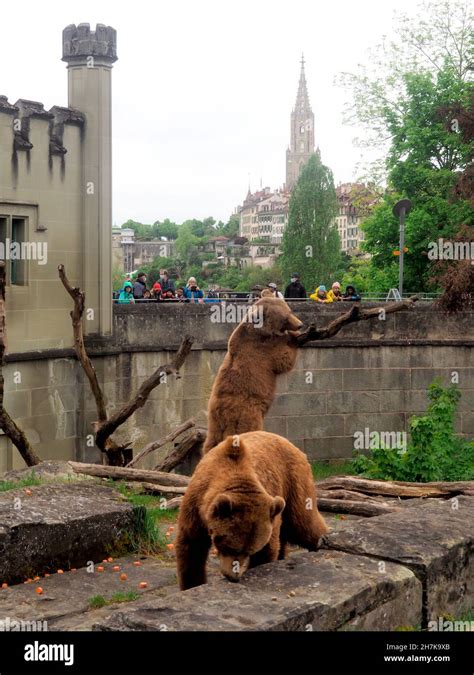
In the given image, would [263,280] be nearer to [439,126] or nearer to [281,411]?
[439,126]

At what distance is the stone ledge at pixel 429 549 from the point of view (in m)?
5.66

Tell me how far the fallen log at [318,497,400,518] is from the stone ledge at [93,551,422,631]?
382cm

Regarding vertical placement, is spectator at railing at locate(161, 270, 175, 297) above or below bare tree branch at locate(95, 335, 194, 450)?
above

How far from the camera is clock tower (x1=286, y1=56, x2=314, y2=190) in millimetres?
184375

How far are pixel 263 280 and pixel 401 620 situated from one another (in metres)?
111

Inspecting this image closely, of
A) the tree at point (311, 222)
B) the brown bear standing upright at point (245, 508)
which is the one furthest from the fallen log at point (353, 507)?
the tree at point (311, 222)

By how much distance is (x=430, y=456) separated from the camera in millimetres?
16453

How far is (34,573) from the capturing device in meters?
7.22

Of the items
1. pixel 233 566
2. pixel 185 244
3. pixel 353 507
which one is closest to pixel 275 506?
pixel 233 566

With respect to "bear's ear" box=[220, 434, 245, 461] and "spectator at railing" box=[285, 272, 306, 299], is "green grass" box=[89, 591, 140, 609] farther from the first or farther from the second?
"spectator at railing" box=[285, 272, 306, 299]

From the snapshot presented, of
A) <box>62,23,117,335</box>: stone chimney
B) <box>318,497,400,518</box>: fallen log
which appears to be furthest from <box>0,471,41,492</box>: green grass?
<box>62,23,117,335</box>: stone chimney

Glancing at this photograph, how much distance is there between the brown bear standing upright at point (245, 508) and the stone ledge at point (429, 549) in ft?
1.32

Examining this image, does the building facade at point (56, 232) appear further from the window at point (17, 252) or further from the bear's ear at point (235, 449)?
the bear's ear at point (235, 449)

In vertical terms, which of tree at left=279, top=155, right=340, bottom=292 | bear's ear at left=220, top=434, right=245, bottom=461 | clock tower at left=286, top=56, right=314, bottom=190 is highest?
clock tower at left=286, top=56, right=314, bottom=190
